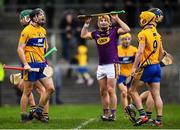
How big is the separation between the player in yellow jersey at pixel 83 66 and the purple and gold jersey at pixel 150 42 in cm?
1245

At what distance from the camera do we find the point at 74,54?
105 feet

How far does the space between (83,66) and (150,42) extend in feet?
41.4

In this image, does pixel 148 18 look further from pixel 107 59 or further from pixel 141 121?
pixel 141 121

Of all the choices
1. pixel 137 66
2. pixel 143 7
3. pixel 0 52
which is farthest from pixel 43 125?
pixel 143 7

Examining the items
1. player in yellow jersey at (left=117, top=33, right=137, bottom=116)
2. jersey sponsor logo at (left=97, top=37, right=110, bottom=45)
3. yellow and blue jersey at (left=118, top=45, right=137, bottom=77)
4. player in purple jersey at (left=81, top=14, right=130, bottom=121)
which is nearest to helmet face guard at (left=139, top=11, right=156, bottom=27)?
player in purple jersey at (left=81, top=14, right=130, bottom=121)

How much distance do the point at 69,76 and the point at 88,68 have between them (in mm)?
806

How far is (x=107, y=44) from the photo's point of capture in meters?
19.4

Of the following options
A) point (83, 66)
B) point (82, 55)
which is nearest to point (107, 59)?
point (83, 66)

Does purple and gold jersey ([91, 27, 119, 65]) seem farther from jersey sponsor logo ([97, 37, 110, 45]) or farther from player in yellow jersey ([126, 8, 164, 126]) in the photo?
player in yellow jersey ([126, 8, 164, 126])

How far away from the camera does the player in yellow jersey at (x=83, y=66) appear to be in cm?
3081

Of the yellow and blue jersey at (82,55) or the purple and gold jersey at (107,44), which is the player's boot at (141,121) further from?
the yellow and blue jersey at (82,55)

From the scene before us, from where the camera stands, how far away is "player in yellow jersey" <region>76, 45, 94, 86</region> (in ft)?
101

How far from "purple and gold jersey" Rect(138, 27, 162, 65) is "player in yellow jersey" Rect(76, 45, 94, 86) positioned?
1245 cm

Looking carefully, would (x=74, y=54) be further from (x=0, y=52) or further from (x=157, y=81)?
(x=157, y=81)
